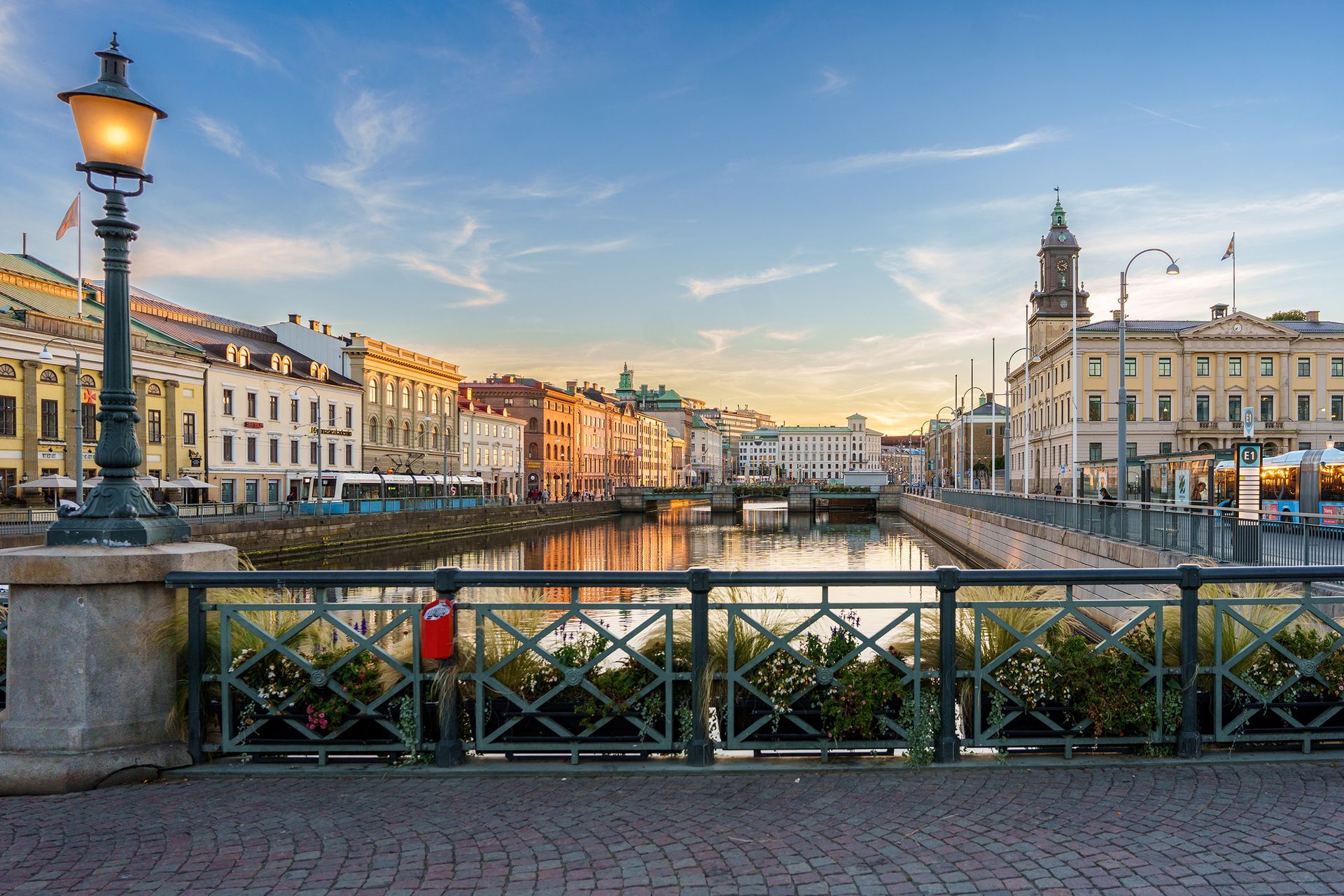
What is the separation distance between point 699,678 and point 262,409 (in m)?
60.5

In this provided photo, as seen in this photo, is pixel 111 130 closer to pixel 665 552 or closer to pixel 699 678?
pixel 699 678

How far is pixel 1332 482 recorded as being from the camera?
26969 mm

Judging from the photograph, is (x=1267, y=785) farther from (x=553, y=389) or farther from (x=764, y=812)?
(x=553, y=389)

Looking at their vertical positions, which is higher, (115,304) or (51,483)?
(115,304)

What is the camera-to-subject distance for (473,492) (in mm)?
81688

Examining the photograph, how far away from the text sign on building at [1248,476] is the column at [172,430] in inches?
2154

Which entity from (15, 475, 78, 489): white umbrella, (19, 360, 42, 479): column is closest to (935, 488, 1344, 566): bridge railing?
(15, 475, 78, 489): white umbrella

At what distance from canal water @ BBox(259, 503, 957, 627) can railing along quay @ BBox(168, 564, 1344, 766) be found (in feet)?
43.7

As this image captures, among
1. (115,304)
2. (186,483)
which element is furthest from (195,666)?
(186,483)

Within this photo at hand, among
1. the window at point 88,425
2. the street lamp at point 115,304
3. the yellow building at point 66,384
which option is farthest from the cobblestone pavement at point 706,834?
the window at point 88,425

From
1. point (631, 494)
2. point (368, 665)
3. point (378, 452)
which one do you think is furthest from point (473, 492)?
point (368, 665)

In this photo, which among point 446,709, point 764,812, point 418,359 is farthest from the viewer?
point 418,359

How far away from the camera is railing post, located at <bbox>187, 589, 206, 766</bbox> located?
5.75 metres

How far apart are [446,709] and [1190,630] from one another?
529cm
